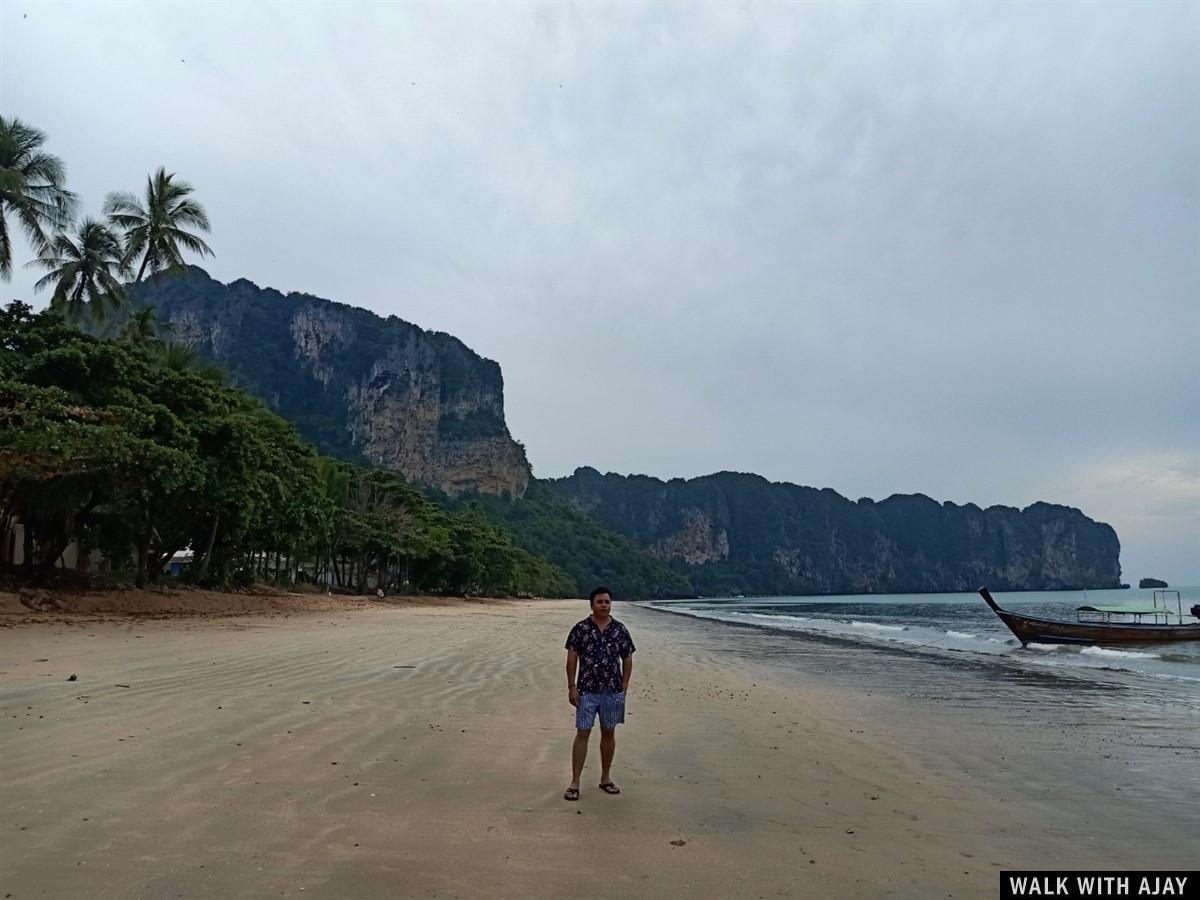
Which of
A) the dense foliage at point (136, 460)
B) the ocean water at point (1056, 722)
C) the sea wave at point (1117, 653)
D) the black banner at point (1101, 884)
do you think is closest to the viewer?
the black banner at point (1101, 884)

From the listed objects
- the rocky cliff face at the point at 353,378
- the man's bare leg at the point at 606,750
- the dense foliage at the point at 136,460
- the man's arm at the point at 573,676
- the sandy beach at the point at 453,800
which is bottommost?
the sandy beach at the point at 453,800

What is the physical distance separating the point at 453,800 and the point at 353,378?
148 m

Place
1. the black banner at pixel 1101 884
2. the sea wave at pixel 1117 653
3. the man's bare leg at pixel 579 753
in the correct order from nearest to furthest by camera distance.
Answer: the black banner at pixel 1101 884 < the man's bare leg at pixel 579 753 < the sea wave at pixel 1117 653

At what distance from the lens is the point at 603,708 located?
5.32 metres

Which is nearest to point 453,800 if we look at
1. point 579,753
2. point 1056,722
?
point 579,753

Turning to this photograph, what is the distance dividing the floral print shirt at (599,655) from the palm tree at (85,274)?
108 ft

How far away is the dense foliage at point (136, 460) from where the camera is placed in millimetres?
14797

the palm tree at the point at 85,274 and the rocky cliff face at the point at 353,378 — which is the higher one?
the rocky cliff face at the point at 353,378

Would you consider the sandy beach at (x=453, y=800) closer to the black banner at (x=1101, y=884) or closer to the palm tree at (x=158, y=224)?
the black banner at (x=1101, y=884)

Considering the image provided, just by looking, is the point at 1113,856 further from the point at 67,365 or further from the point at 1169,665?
the point at 67,365

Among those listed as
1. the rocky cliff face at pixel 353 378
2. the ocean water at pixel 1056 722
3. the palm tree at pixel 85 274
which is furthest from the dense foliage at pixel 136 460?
the rocky cliff face at pixel 353 378

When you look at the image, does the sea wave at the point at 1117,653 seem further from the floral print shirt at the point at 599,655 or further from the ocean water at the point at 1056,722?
the floral print shirt at the point at 599,655

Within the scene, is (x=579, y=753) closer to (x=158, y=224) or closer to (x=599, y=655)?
(x=599, y=655)

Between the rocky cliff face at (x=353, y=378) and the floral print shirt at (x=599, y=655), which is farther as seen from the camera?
the rocky cliff face at (x=353, y=378)
